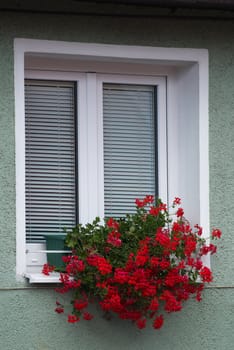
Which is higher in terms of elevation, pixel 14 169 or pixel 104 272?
pixel 14 169

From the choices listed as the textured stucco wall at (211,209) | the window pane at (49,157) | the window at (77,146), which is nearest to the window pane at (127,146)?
the window at (77,146)

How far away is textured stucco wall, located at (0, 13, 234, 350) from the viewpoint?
8.77 metres

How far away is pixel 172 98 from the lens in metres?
9.62

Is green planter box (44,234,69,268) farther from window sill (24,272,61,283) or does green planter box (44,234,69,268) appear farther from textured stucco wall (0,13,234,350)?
textured stucco wall (0,13,234,350)

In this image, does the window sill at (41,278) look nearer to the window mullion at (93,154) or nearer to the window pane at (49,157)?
the window pane at (49,157)

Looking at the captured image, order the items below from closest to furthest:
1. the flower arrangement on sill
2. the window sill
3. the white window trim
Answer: the flower arrangement on sill < the window sill < the white window trim

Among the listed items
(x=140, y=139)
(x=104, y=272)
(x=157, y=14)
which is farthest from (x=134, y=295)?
(x=157, y=14)

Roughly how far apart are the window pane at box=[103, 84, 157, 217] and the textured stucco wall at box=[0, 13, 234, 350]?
0.54 m

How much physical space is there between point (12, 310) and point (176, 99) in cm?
218

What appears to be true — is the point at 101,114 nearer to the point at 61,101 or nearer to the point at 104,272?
the point at 61,101

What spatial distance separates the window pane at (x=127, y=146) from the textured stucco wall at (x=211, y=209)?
0.54m

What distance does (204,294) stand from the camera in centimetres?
915

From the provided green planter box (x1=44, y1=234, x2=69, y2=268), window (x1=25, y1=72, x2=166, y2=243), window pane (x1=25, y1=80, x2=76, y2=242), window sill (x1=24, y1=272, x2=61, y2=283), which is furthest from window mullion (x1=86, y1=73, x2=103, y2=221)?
window sill (x1=24, y1=272, x2=61, y2=283)

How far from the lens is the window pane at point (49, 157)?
30.4 ft
